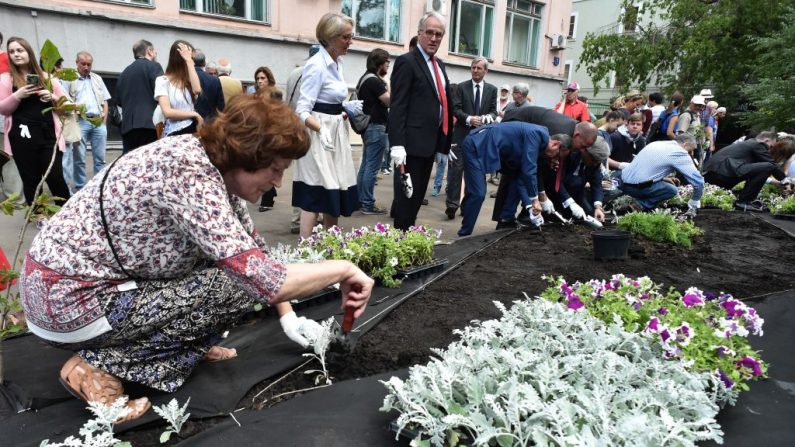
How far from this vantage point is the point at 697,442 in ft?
6.28

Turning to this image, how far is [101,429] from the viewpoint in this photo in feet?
6.00

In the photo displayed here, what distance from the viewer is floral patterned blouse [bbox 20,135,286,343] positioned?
1.77 meters

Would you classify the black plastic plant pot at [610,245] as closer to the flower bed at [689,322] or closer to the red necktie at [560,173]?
the red necktie at [560,173]

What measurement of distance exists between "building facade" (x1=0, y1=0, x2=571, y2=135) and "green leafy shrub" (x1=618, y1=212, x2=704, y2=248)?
893 cm

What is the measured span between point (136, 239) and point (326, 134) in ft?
7.72

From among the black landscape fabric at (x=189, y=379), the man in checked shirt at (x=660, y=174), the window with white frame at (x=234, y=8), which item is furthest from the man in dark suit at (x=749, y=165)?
the window with white frame at (x=234, y=8)

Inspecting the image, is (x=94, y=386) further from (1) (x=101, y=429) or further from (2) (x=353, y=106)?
(2) (x=353, y=106)

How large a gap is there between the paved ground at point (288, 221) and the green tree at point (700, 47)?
15.3 m

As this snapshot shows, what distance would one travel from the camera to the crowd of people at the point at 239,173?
1.84 m

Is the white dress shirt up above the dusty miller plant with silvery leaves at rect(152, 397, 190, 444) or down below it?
above

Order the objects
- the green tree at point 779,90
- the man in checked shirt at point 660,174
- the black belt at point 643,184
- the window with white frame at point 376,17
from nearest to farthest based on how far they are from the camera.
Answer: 1. the man in checked shirt at point 660,174
2. the black belt at point 643,184
3. the green tree at point 779,90
4. the window with white frame at point 376,17

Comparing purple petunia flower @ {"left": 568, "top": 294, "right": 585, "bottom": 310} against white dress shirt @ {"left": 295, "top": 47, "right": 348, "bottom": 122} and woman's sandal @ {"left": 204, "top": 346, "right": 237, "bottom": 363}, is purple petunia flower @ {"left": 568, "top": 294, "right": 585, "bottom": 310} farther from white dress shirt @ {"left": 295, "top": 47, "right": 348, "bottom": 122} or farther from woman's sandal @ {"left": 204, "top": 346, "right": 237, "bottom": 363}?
white dress shirt @ {"left": 295, "top": 47, "right": 348, "bottom": 122}

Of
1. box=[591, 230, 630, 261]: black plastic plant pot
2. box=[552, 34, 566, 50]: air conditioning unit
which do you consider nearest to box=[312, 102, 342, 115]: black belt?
box=[591, 230, 630, 261]: black plastic plant pot

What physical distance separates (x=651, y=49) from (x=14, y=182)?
71.8 feet
